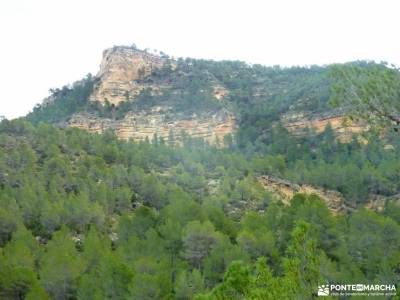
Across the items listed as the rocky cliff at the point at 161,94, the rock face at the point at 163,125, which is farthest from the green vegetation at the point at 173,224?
the rock face at the point at 163,125

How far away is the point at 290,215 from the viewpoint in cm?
3631

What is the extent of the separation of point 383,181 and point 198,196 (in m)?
20.1

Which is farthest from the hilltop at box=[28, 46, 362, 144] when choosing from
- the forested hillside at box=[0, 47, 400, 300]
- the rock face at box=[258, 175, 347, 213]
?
the rock face at box=[258, 175, 347, 213]

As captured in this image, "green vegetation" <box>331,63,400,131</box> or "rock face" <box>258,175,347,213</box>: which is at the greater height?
"green vegetation" <box>331,63,400,131</box>

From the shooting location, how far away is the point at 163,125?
8238 cm

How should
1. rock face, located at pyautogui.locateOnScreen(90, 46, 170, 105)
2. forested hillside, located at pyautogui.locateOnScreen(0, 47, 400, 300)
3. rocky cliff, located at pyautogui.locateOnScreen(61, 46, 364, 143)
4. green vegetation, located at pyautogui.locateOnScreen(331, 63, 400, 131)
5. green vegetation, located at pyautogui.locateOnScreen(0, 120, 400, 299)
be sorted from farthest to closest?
rock face, located at pyautogui.locateOnScreen(90, 46, 170, 105)
rocky cliff, located at pyautogui.locateOnScreen(61, 46, 364, 143)
green vegetation, located at pyautogui.locateOnScreen(0, 120, 400, 299)
forested hillside, located at pyautogui.locateOnScreen(0, 47, 400, 300)
green vegetation, located at pyautogui.locateOnScreen(331, 63, 400, 131)

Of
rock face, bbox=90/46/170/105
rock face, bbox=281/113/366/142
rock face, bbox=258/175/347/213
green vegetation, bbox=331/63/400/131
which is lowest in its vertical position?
rock face, bbox=258/175/347/213

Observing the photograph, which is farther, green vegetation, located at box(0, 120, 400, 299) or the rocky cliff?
the rocky cliff

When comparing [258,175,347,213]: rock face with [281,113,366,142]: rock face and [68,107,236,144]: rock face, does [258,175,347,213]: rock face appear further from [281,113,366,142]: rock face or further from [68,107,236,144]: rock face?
[68,107,236,144]: rock face

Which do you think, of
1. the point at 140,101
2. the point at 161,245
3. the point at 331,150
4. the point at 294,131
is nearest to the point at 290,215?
the point at 161,245

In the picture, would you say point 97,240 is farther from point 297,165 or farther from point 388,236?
point 297,165

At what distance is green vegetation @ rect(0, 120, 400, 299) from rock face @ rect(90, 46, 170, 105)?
2773cm

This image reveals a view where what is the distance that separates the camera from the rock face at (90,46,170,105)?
89.4 meters

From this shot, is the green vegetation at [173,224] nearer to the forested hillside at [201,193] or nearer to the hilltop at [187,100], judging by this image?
the forested hillside at [201,193]
